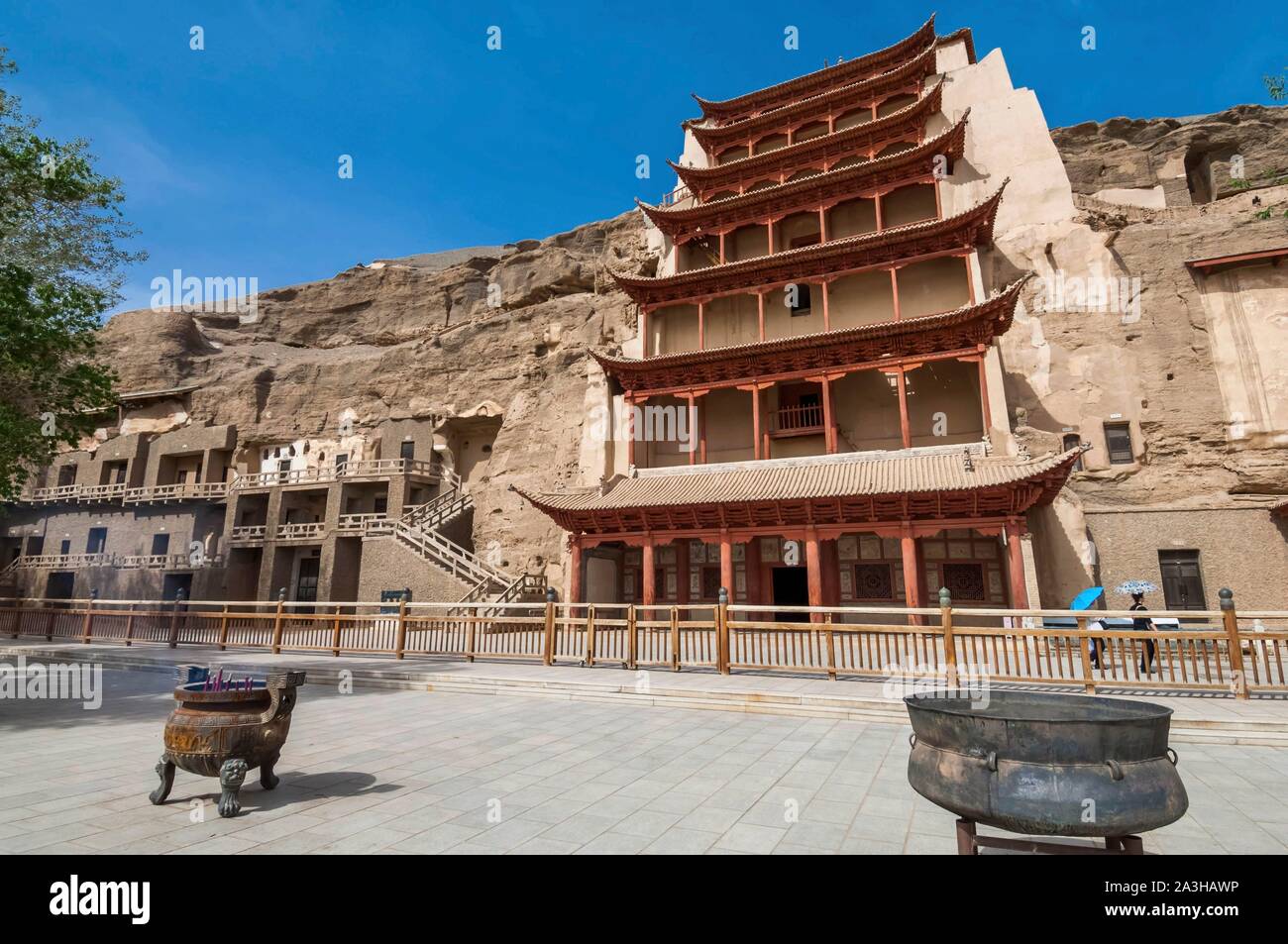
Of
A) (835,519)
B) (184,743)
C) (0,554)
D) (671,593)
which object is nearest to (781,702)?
(184,743)

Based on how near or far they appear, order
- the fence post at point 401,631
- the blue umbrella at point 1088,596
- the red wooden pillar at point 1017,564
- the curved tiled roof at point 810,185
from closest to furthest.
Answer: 1. the blue umbrella at point 1088,596
2. the fence post at point 401,631
3. the red wooden pillar at point 1017,564
4. the curved tiled roof at point 810,185

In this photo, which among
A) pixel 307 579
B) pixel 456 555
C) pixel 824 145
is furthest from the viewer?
pixel 307 579

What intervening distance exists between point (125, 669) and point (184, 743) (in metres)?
12.3

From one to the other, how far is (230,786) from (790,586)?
17.5 meters

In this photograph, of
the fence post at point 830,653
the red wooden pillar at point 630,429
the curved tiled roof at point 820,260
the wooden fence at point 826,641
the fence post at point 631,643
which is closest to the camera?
the wooden fence at point 826,641

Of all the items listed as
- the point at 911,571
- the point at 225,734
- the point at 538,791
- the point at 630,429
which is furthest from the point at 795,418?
the point at 225,734

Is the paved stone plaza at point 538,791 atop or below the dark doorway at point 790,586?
below

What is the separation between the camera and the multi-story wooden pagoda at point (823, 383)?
16.4m

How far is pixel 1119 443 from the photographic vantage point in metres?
18.0

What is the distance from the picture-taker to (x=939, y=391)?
781 inches

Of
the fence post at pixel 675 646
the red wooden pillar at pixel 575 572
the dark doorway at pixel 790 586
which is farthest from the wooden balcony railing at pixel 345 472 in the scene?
the fence post at pixel 675 646

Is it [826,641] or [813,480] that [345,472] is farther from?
[826,641]

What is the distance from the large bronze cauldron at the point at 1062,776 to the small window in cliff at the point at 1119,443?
18.6m

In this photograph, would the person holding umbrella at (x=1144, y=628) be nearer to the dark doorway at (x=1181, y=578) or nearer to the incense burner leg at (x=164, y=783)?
the dark doorway at (x=1181, y=578)
